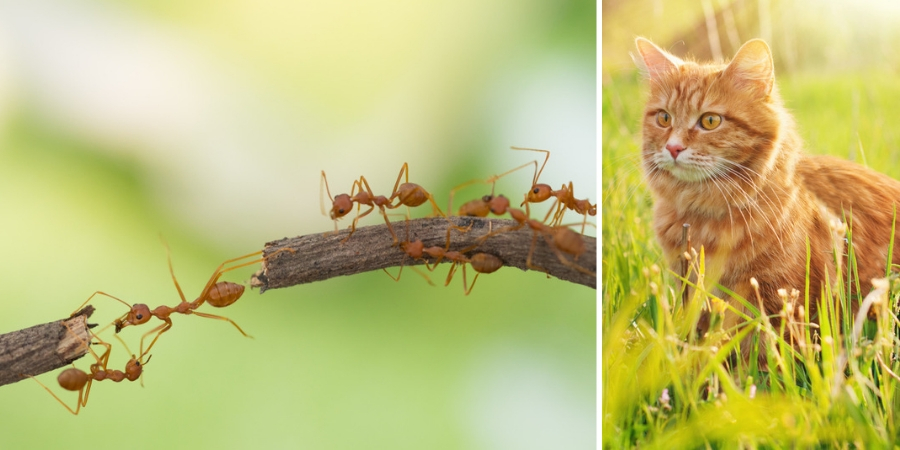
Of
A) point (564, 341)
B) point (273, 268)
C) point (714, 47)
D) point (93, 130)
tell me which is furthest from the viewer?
point (564, 341)

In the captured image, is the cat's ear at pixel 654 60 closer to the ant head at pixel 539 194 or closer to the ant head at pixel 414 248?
the ant head at pixel 539 194

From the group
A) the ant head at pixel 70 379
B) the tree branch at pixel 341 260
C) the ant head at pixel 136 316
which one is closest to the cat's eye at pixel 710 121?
the tree branch at pixel 341 260

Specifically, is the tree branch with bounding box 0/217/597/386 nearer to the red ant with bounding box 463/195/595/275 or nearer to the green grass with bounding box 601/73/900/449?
the red ant with bounding box 463/195/595/275

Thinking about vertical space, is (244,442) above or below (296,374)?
below

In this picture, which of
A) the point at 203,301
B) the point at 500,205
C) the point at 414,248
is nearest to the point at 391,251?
the point at 414,248

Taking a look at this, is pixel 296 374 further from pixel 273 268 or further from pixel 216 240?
pixel 273 268

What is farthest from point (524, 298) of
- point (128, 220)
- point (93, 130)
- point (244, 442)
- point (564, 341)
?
point (93, 130)

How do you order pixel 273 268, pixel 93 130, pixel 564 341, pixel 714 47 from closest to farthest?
pixel 273 268 < pixel 714 47 < pixel 93 130 < pixel 564 341
